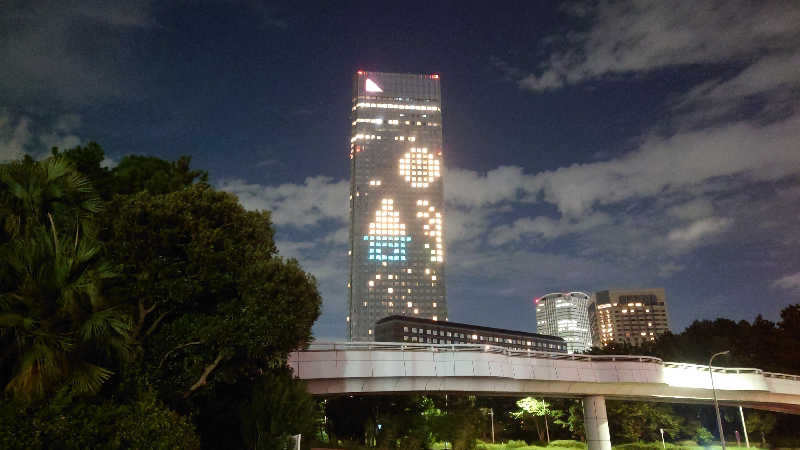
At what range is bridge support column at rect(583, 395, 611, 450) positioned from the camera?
151 ft

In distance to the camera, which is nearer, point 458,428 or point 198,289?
point 198,289

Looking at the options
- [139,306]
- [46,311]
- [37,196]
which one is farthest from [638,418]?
[37,196]

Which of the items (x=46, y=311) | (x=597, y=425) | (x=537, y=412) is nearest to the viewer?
(x=46, y=311)

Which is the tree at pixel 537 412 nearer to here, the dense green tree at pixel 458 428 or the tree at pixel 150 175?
the dense green tree at pixel 458 428

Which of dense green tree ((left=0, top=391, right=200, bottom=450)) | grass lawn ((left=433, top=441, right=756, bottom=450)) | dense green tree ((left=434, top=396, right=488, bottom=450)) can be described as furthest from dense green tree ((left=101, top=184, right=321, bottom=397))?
grass lawn ((left=433, top=441, right=756, bottom=450))

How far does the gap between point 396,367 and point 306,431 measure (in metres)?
13.4

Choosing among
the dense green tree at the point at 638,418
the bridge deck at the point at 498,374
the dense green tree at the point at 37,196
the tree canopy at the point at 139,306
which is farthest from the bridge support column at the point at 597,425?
the dense green tree at the point at 37,196

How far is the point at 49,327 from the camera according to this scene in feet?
46.1

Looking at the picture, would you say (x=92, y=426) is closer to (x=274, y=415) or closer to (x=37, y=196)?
(x=37, y=196)

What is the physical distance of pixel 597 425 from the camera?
152ft

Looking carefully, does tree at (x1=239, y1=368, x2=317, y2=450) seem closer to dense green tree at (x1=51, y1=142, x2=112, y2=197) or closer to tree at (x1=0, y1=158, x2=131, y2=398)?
tree at (x1=0, y1=158, x2=131, y2=398)

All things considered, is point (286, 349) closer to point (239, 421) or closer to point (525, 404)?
point (239, 421)

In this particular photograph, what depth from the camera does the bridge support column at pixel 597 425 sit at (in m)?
46.1

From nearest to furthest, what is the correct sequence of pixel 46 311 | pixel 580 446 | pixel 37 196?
pixel 46 311, pixel 37 196, pixel 580 446
